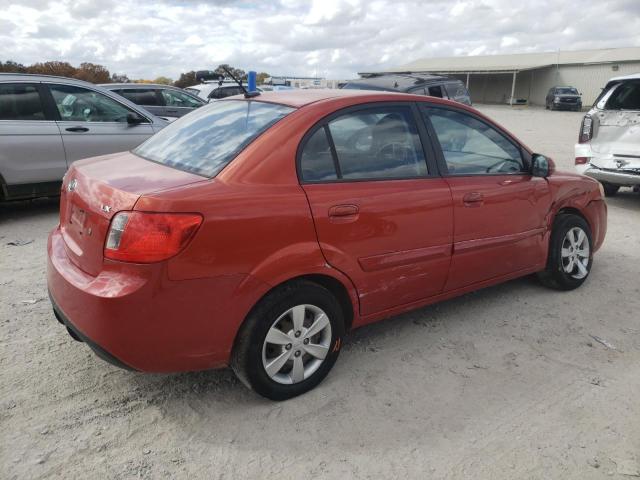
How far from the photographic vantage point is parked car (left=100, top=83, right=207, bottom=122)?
1096 centimetres

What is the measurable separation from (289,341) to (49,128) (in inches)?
194

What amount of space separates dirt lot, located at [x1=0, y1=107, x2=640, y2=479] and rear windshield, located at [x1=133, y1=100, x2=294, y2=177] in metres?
1.23

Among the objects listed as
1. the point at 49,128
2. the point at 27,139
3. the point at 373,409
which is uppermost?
the point at 49,128

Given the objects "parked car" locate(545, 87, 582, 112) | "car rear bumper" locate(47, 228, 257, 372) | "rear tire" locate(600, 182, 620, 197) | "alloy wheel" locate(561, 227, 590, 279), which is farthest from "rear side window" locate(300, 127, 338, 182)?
"parked car" locate(545, 87, 582, 112)

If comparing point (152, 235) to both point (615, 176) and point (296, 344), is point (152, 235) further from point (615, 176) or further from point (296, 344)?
point (615, 176)

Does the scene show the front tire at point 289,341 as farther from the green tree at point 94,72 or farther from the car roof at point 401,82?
the green tree at point 94,72

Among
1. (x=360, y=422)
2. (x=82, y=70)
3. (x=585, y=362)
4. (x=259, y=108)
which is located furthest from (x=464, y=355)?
(x=82, y=70)

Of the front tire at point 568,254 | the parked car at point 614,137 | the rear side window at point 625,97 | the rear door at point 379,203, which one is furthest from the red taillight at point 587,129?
the rear door at point 379,203

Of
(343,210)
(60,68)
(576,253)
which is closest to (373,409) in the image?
(343,210)

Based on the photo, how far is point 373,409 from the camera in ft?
9.28

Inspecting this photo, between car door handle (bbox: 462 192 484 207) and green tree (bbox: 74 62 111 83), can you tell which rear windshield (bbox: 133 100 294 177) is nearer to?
car door handle (bbox: 462 192 484 207)

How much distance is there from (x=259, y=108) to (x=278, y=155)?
0.59m

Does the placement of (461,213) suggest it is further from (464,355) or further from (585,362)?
(585,362)

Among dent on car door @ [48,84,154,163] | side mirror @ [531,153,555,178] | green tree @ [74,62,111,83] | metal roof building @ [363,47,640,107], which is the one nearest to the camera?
side mirror @ [531,153,555,178]
